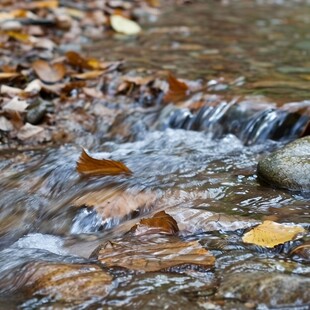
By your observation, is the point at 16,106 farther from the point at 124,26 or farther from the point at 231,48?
the point at 124,26

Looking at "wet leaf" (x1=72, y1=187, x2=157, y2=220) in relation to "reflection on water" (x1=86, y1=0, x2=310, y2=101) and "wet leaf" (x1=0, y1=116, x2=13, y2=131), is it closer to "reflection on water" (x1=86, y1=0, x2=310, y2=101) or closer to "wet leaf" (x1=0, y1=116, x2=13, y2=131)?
"wet leaf" (x1=0, y1=116, x2=13, y2=131)

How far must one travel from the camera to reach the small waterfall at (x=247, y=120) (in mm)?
3016

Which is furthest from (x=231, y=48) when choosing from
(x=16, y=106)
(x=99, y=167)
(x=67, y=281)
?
(x=67, y=281)

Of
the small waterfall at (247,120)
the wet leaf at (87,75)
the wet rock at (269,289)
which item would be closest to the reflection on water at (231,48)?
the small waterfall at (247,120)

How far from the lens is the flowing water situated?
1.51 meters

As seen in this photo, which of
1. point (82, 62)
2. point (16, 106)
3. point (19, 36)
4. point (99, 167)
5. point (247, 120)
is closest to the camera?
point (99, 167)

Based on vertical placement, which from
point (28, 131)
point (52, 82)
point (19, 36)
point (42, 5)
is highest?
point (42, 5)

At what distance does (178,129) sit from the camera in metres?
3.32

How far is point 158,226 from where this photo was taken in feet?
6.11

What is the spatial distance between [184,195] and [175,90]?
5.18 feet

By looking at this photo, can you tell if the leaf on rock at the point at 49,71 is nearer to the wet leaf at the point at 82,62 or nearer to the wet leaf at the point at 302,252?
the wet leaf at the point at 82,62

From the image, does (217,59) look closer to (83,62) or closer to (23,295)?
(83,62)

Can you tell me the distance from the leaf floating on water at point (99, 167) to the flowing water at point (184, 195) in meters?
0.05

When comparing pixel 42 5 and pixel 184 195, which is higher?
pixel 42 5
